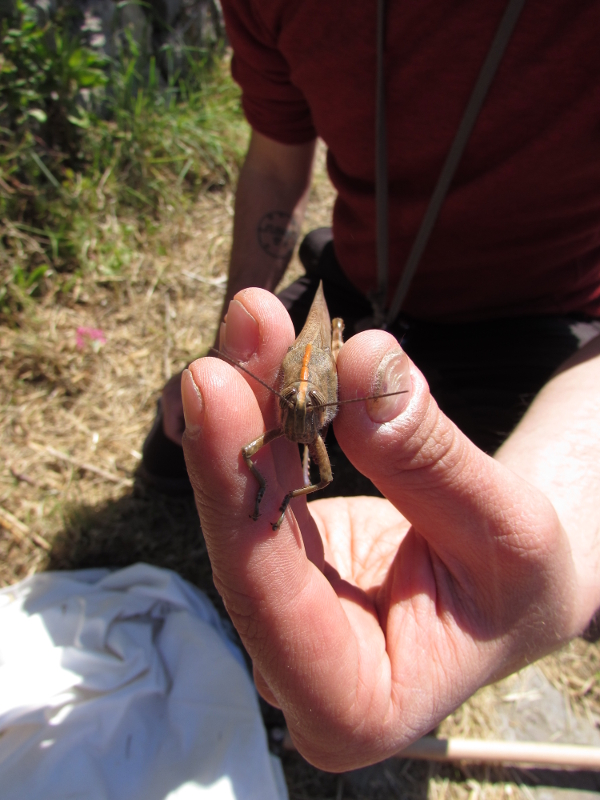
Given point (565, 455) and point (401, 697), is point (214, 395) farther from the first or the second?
point (565, 455)

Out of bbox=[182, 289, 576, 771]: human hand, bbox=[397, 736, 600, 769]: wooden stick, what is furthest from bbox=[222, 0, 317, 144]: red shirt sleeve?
bbox=[397, 736, 600, 769]: wooden stick

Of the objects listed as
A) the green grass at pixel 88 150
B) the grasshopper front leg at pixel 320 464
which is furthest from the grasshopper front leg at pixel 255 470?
the green grass at pixel 88 150

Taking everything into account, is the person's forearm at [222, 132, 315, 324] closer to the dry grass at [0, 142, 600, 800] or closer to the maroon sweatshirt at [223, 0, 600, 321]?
the maroon sweatshirt at [223, 0, 600, 321]

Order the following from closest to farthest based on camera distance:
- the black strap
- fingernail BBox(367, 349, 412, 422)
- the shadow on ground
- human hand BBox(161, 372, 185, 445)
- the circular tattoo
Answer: fingernail BBox(367, 349, 412, 422) → the black strap → the shadow on ground → human hand BBox(161, 372, 185, 445) → the circular tattoo

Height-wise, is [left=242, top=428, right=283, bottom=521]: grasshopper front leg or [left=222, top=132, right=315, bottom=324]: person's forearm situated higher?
[left=222, top=132, right=315, bottom=324]: person's forearm

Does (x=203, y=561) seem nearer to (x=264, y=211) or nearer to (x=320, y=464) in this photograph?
(x=320, y=464)

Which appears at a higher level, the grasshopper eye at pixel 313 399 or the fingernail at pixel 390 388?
the fingernail at pixel 390 388

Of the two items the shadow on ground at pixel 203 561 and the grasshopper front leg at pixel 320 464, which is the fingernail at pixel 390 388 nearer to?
the grasshopper front leg at pixel 320 464
